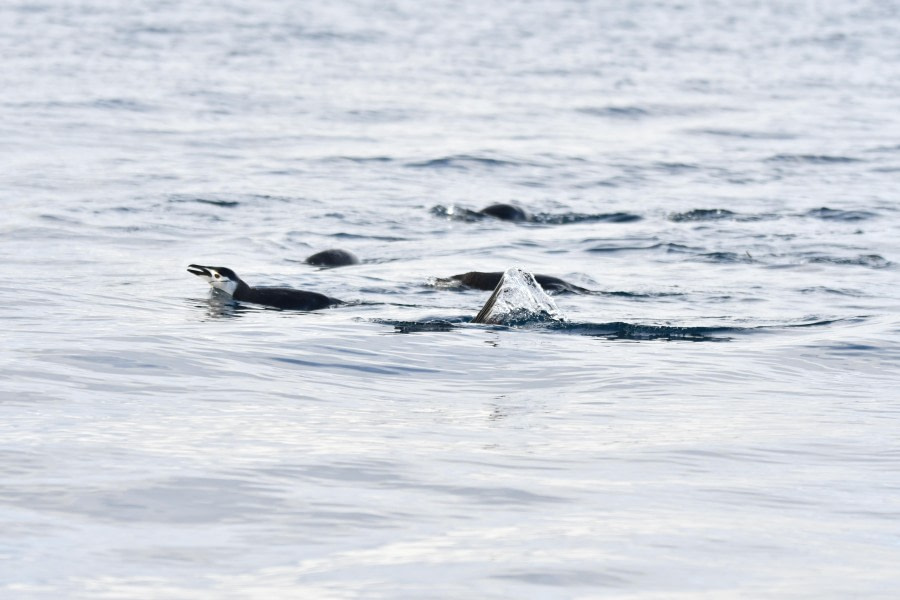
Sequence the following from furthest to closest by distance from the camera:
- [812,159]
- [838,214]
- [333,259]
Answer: [812,159] < [838,214] < [333,259]

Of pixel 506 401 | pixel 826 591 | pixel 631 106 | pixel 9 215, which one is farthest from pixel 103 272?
pixel 631 106

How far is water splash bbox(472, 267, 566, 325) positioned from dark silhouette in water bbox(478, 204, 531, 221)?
577 centimetres

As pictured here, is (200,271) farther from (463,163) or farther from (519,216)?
(463,163)

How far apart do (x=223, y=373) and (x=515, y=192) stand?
10.9 meters

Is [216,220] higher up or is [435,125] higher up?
[435,125]

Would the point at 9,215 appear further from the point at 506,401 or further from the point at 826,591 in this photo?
the point at 826,591

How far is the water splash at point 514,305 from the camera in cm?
927

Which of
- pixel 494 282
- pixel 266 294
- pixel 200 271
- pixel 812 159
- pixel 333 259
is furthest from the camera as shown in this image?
pixel 812 159

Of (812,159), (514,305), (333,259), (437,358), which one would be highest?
(812,159)

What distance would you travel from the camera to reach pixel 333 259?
1216cm

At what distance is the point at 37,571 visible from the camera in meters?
4.14

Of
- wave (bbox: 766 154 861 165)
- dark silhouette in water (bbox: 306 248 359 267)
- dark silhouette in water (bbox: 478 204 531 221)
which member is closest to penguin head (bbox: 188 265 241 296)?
dark silhouette in water (bbox: 306 248 359 267)

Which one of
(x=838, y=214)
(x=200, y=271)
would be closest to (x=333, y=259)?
(x=200, y=271)

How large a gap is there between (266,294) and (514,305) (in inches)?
70.1
